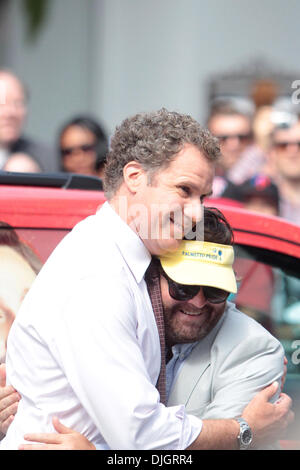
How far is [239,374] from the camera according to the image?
2357 mm

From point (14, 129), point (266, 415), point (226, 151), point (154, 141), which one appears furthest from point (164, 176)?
point (226, 151)

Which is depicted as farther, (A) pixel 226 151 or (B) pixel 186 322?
(A) pixel 226 151

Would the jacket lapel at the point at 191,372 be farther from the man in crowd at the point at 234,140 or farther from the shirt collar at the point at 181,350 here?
the man in crowd at the point at 234,140

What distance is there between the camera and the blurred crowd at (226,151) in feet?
14.9

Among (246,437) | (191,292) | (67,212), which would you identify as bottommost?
(246,437)

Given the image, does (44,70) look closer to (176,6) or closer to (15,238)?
(176,6)

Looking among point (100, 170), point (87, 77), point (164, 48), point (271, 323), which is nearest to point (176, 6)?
point (164, 48)

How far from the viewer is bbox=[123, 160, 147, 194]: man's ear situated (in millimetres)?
2205

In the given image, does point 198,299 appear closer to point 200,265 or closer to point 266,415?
point 200,265

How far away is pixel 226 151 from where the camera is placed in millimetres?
5359

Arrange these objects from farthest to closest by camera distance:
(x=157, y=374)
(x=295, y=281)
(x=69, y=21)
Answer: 1. (x=69, y=21)
2. (x=295, y=281)
3. (x=157, y=374)

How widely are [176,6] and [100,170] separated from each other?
15.7 ft

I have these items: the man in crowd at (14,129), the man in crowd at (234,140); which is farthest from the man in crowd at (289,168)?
the man in crowd at (14,129)

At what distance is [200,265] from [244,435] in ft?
1.60
